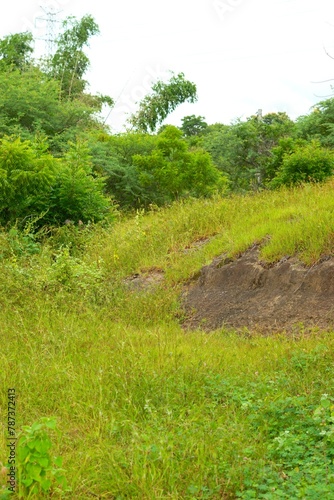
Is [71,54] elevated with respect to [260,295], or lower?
elevated

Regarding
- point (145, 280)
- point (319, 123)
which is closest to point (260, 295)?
point (145, 280)

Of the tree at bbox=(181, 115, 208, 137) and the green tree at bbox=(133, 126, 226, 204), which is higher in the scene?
the tree at bbox=(181, 115, 208, 137)

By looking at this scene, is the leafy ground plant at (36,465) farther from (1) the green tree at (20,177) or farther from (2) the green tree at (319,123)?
(2) the green tree at (319,123)

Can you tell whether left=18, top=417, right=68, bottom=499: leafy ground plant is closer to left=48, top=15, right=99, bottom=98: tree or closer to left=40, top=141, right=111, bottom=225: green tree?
left=40, top=141, right=111, bottom=225: green tree

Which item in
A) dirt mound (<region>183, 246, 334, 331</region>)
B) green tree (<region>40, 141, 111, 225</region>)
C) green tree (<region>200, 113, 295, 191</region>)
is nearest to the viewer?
dirt mound (<region>183, 246, 334, 331</region>)

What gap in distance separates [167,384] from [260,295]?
349 centimetres

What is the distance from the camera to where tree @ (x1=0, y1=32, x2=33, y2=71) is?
1329 inches

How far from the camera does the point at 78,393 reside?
5.27 meters

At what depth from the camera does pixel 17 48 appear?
36.9 meters

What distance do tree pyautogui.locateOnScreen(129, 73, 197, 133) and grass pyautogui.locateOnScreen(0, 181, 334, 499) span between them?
21.7 meters

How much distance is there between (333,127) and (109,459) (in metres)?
20.8

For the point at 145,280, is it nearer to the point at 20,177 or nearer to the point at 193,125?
the point at 20,177

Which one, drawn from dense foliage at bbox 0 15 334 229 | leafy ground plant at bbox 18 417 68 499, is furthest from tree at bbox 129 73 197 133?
leafy ground plant at bbox 18 417 68 499

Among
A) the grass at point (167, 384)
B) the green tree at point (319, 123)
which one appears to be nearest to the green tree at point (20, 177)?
the grass at point (167, 384)
